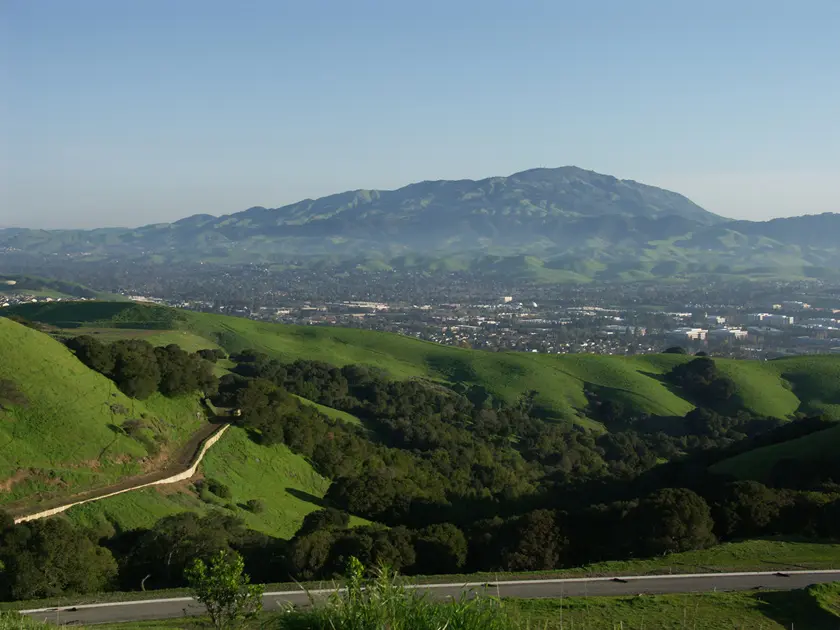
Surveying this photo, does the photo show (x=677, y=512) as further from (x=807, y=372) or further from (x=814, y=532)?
(x=807, y=372)

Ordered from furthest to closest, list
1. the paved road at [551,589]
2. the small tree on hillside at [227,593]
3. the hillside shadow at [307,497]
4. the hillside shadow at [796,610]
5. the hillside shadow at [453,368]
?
the hillside shadow at [453,368] < the hillside shadow at [307,497] < the paved road at [551,589] < the hillside shadow at [796,610] < the small tree on hillside at [227,593]

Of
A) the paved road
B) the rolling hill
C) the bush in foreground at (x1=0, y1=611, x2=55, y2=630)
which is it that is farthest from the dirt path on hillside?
the bush in foreground at (x1=0, y1=611, x2=55, y2=630)

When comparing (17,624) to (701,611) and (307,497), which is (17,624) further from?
(307,497)

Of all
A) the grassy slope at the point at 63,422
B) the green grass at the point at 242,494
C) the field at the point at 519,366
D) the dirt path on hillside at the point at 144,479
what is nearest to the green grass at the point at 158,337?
the field at the point at 519,366

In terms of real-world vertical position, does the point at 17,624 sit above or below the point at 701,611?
above

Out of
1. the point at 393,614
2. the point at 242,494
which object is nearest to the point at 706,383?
the point at 242,494

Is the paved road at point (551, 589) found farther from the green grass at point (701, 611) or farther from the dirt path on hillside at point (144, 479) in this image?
the dirt path on hillside at point (144, 479)
